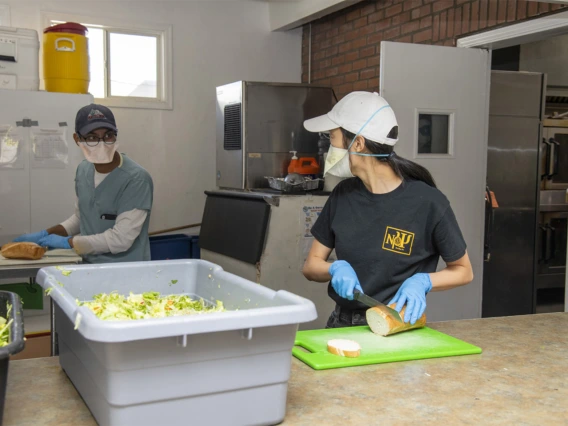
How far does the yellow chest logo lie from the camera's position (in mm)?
2090

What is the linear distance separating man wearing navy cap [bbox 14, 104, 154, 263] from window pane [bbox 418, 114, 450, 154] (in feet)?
5.70

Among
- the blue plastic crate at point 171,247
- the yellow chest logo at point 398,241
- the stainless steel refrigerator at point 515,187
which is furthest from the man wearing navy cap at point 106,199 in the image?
the stainless steel refrigerator at point 515,187

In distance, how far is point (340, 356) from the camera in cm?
171

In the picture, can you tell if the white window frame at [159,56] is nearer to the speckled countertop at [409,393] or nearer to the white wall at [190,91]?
the white wall at [190,91]

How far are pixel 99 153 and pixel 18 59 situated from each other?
1.74 m

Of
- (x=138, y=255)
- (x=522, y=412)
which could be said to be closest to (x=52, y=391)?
(x=522, y=412)

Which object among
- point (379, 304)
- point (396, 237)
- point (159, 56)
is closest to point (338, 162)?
point (396, 237)

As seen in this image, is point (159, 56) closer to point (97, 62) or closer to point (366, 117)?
point (97, 62)

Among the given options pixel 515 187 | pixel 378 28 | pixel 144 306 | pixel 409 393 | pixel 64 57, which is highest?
pixel 378 28

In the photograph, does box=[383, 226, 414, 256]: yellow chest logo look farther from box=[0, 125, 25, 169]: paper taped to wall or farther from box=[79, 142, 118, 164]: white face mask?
box=[0, 125, 25, 169]: paper taped to wall

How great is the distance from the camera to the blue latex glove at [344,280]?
1.94 metres

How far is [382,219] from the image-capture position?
2.13 m

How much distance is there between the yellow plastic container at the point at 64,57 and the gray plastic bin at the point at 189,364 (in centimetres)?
344

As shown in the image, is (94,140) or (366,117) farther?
(94,140)
